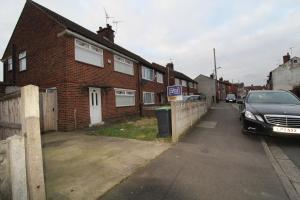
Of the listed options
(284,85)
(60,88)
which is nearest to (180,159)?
(60,88)

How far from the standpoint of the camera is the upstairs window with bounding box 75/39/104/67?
42.2ft

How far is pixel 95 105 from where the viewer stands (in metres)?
13.9

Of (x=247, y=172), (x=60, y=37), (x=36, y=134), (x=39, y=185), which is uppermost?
(x=60, y=37)

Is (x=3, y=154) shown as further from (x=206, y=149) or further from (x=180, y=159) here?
(x=206, y=149)

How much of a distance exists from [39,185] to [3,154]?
638 mm

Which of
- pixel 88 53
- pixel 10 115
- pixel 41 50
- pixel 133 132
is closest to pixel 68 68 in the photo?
pixel 88 53

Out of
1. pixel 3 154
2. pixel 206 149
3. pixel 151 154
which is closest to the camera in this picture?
pixel 3 154

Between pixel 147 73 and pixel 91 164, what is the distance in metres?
18.4

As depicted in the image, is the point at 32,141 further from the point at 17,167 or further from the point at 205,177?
the point at 205,177

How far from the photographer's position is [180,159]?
5.81m

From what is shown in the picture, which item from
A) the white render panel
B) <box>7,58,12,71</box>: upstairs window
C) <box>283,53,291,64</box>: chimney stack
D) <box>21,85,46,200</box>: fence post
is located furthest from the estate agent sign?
<box>283,53,291,64</box>: chimney stack

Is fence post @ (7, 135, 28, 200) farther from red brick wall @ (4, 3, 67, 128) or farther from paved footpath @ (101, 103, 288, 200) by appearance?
red brick wall @ (4, 3, 67, 128)

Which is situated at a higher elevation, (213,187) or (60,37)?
(60,37)

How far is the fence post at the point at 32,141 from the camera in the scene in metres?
3.18
